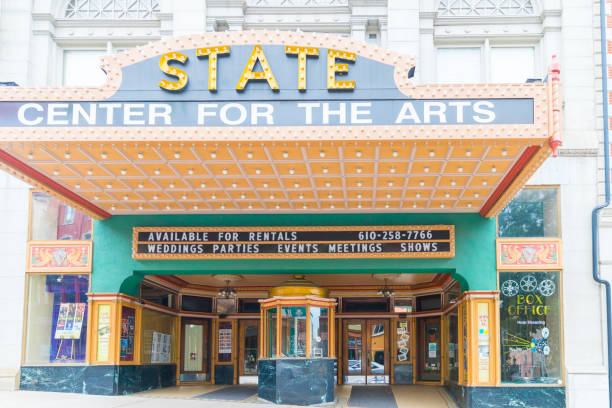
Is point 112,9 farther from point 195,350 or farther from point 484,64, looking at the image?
point 195,350

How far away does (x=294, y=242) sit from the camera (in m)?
16.0

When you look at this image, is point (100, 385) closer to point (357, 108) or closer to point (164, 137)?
point (164, 137)

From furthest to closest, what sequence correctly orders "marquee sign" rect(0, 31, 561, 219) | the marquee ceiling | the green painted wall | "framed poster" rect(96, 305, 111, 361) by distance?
1. "framed poster" rect(96, 305, 111, 361)
2. the green painted wall
3. the marquee ceiling
4. "marquee sign" rect(0, 31, 561, 219)

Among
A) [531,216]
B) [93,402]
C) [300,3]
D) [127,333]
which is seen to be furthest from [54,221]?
[531,216]

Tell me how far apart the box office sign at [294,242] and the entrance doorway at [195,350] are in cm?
634

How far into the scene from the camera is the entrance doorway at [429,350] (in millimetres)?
21406

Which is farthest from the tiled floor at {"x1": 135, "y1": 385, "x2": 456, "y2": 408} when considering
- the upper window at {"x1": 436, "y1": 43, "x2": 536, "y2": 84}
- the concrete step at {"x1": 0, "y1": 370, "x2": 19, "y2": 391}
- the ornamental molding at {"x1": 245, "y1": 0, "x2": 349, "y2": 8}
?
the ornamental molding at {"x1": 245, "y1": 0, "x2": 349, "y2": 8}

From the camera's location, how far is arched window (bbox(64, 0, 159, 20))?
1861cm

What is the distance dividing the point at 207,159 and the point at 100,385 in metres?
6.70

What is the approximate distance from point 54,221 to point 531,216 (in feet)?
36.7

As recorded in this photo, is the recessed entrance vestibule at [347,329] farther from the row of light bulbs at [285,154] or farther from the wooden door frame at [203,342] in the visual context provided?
the row of light bulbs at [285,154]

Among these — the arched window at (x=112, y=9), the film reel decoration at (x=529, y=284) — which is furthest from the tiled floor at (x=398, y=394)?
the arched window at (x=112, y=9)

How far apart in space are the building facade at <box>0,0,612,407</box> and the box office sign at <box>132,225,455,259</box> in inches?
1.8

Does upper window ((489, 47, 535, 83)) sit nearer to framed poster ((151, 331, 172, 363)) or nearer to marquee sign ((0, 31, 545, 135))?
marquee sign ((0, 31, 545, 135))
